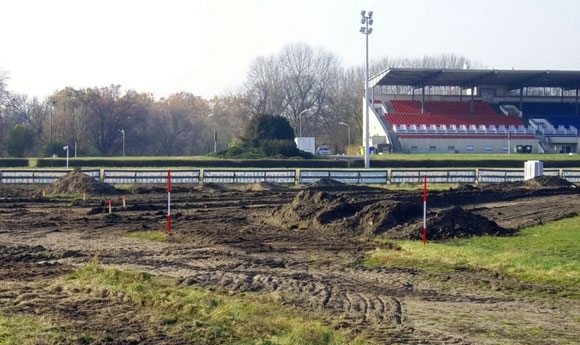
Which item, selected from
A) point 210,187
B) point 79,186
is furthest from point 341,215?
point 210,187

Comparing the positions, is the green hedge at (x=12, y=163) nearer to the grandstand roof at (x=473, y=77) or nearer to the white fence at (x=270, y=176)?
the white fence at (x=270, y=176)

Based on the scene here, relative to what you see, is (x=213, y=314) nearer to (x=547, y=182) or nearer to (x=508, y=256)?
(x=508, y=256)

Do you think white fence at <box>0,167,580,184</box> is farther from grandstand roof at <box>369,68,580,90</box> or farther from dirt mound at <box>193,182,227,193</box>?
grandstand roof at <box>369,68,580,90</box>

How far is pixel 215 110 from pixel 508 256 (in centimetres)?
10910

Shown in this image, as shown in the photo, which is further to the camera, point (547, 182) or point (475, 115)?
point (475, 115)

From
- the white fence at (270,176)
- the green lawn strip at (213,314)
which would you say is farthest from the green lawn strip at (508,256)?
the white fence at (270,176)

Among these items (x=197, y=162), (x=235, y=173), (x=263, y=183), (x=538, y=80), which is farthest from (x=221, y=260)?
(x=538, y=80)

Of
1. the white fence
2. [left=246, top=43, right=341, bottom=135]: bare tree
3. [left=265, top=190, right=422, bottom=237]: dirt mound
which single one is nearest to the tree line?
[left=246, top=43, right=341, bottom=135]: bare tree

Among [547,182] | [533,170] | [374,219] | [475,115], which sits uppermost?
[475,115]

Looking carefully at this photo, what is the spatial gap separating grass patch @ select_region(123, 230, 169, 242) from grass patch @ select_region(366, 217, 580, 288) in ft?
20.4

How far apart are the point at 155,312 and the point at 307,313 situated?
2174 mm

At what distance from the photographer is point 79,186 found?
3850cm

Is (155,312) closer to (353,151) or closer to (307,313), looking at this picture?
(307,313)

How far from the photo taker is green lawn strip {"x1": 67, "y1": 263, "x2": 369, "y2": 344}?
932 cm
